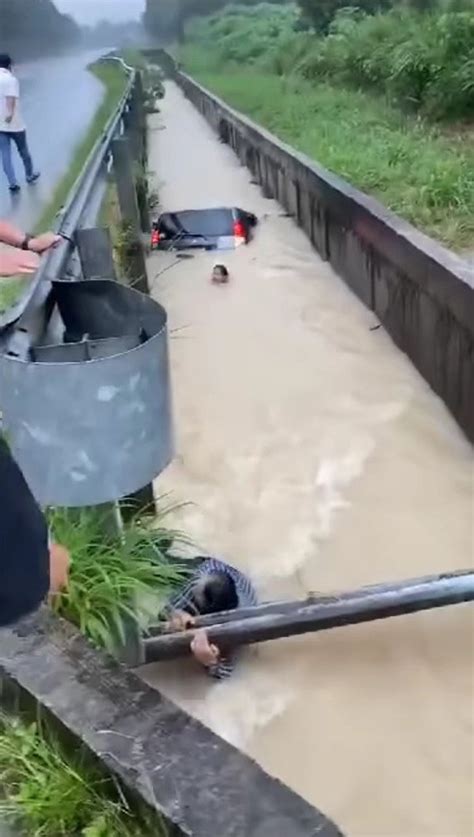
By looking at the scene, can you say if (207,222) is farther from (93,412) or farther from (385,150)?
(93,412)

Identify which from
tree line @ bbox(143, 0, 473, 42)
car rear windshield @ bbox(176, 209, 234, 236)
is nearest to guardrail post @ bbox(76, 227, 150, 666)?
car rear windshield @ bbox(176, 209, 234, 236)

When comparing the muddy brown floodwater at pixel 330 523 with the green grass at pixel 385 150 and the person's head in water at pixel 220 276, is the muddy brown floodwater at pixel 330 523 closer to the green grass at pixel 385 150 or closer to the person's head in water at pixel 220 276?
the person's head in water at pixel 220 276

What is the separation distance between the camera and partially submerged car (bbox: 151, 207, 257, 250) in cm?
1018

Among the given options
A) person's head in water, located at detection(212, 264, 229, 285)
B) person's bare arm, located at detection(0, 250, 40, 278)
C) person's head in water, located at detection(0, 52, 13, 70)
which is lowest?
person's head in water, located at detection(212, 264, 229, 285)

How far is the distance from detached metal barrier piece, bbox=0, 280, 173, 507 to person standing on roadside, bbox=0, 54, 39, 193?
10.6 m

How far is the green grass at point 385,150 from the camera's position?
22.8ft

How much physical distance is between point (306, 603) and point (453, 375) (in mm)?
2327

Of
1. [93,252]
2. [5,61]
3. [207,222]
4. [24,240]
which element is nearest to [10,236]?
[24,240]

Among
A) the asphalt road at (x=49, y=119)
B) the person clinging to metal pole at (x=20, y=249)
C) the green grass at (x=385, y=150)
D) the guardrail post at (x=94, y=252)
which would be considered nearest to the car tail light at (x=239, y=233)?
the green grass at (x=385, y=150)

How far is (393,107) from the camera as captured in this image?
41.6 ft

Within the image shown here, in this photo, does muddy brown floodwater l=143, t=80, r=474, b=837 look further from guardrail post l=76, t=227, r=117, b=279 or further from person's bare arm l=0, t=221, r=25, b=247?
person's bare arm l=0, t=221, r=25, b=247

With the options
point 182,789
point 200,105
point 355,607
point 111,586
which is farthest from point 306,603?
point 200,105

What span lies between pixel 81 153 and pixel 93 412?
9.70 metres

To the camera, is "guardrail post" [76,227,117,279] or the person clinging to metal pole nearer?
the person clinging to metal pole
